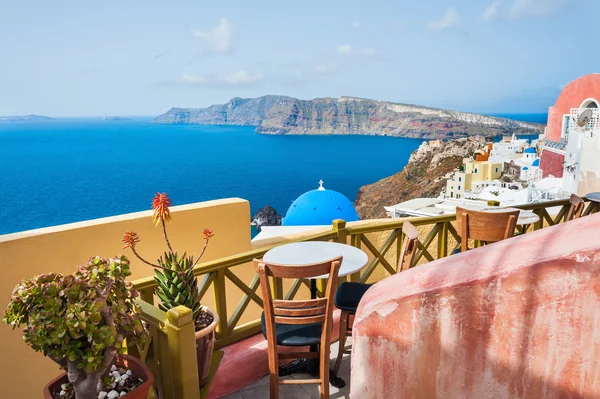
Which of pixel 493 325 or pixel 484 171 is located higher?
pixel 493 325

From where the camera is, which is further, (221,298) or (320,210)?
(320,210)

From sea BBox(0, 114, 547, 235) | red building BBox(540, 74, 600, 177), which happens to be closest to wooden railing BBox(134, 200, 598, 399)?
red building BBox(540, 74, 600, 177)

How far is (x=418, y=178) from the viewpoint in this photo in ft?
266

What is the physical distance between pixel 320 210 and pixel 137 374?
31.7 feet

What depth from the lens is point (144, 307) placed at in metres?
2.71

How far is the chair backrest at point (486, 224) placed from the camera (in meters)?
4.21

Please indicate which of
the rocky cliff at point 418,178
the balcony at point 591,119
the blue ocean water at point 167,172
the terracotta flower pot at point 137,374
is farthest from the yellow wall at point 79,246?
the blue ocean water at point 167,172

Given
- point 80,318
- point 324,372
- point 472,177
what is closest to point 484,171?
point 472,177

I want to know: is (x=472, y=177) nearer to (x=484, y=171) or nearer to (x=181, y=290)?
(x=484, y=171)

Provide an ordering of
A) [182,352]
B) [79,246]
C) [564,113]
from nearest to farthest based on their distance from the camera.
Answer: [182,352], [79,246], [564,113]

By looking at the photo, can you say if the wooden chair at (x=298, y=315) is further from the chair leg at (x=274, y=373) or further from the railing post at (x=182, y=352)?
the railing post at (x=182, y=352)

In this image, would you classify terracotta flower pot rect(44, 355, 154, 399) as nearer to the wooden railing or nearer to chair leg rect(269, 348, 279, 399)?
the wooden railing

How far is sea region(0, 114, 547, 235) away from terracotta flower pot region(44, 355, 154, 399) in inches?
2622

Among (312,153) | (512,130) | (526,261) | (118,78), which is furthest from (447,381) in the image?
(512,130)
